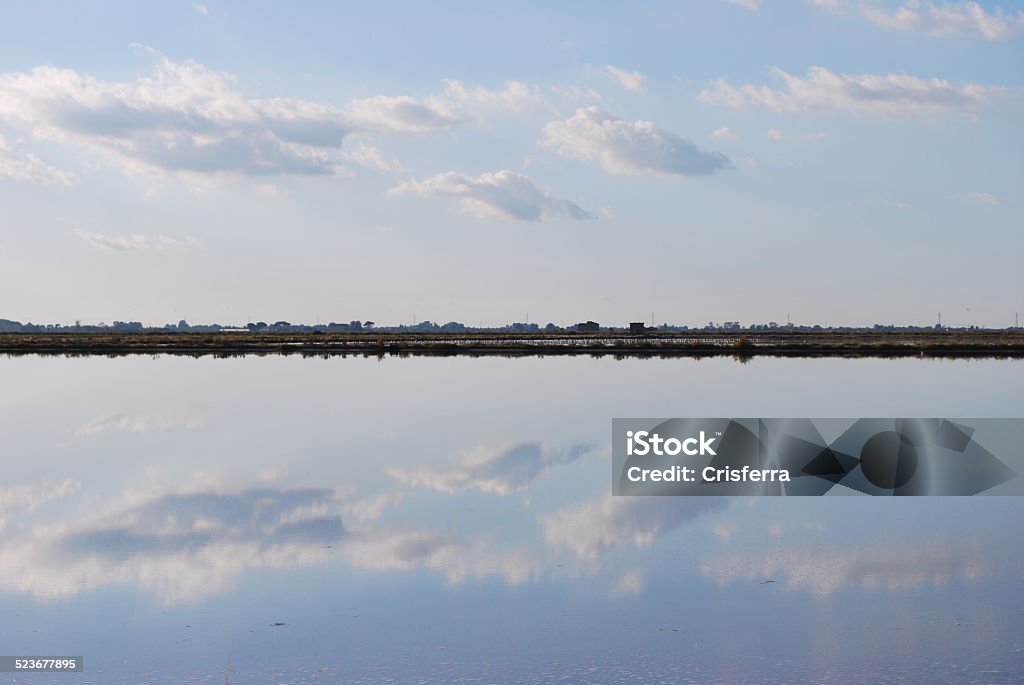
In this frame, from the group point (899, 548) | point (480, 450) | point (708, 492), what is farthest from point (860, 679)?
point (480, 450)

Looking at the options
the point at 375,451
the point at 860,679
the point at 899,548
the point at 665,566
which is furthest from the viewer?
the point at 375,451

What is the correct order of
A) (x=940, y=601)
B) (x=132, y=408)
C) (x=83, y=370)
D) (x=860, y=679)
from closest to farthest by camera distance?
(x=860, y=679) < (x=940, y=601) < (x=132, y=408) < (x=83, y=370)

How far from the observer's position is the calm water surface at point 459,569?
10250mm

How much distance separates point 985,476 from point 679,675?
45.9ft

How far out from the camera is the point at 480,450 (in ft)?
81.9

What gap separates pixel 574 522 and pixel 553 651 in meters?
6.15

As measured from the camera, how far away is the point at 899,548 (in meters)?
14.8

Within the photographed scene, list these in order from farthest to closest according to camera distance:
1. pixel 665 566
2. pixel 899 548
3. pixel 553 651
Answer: pixel 899 548 < pixel 665 566 < pixel 553 651

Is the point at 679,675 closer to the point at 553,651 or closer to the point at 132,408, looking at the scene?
the point at 553,651

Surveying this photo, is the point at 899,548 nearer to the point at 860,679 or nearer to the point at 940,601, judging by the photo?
the point at 940,601

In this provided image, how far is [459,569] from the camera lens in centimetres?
1366

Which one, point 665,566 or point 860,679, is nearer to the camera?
point 860,679

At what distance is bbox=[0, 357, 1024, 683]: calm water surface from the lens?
33.6 ft

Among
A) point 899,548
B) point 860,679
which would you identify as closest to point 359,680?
point 860,679
